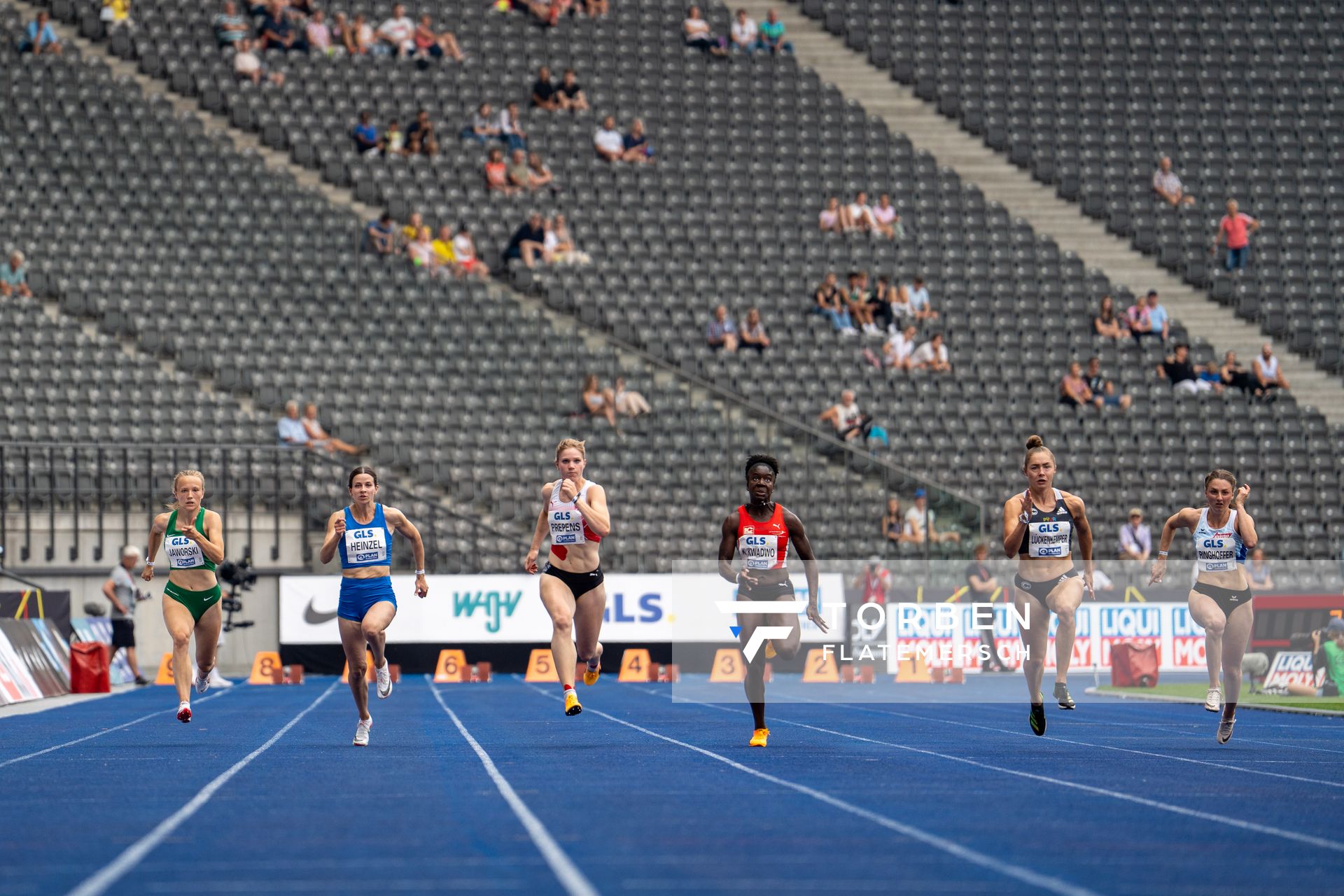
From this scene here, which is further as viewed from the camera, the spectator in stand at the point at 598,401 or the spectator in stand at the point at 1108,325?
the spectator in stand at the point at 1108,325

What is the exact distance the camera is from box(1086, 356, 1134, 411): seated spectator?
33.3 m

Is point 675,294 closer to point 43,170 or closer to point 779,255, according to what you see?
point 779,255

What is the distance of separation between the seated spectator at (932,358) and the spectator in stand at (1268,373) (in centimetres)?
584

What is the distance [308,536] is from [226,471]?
1.65 m

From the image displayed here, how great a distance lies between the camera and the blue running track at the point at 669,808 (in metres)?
6.98

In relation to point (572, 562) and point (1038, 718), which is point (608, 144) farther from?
point (1038, 718)

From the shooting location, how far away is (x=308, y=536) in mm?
29547

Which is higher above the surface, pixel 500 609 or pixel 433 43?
pixel 433 43

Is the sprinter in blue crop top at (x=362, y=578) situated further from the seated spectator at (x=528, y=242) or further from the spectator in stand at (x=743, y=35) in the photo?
the spectator in stand at (x=743, y=35)

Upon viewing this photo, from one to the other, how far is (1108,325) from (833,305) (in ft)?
17.2

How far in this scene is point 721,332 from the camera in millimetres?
33031

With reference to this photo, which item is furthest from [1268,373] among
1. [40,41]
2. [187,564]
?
[187,564]

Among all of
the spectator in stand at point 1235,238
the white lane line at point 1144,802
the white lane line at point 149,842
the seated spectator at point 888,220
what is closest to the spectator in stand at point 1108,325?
the spectator in stand at point 1235,238

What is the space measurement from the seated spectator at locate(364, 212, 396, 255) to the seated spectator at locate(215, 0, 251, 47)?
5518 mm
